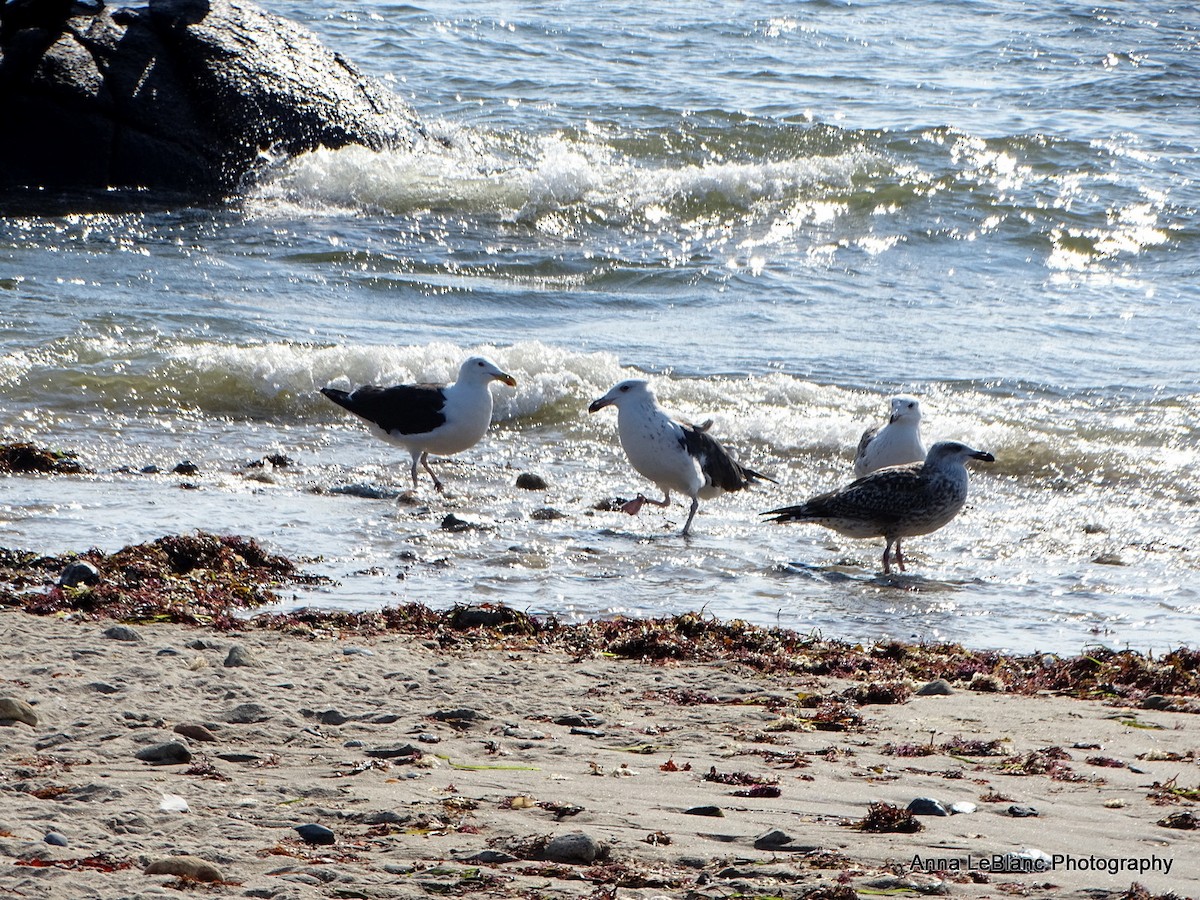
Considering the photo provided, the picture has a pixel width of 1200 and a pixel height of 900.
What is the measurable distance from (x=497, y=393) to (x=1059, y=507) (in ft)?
15.0

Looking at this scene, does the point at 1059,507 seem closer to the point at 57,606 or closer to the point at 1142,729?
the point at 1142,729

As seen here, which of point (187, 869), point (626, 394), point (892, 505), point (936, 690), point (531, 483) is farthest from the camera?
point (531, 483)

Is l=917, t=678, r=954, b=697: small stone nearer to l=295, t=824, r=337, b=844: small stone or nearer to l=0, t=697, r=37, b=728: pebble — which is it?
l=295, t=824, r=337, b=844: small stone

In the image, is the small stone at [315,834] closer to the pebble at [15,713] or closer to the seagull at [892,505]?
the pebble at [15,713]

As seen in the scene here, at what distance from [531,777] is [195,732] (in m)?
1.06

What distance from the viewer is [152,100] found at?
17.6 meters

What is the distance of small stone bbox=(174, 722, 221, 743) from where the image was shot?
4262 mm

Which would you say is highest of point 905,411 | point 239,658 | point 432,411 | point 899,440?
point 905,411

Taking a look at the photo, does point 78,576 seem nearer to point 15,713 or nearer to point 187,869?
point 15,713

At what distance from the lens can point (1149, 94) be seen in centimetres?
2334

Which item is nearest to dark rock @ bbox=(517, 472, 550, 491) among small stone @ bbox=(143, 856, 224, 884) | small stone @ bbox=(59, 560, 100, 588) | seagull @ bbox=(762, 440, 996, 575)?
seagull @ bbox=(762, 440, 996, 575)

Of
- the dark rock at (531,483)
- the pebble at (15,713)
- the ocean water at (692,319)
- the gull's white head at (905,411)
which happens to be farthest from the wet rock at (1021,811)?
the dark rock at (531,483)

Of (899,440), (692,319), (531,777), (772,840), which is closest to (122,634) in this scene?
(531,777)

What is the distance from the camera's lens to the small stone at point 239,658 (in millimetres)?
5145
